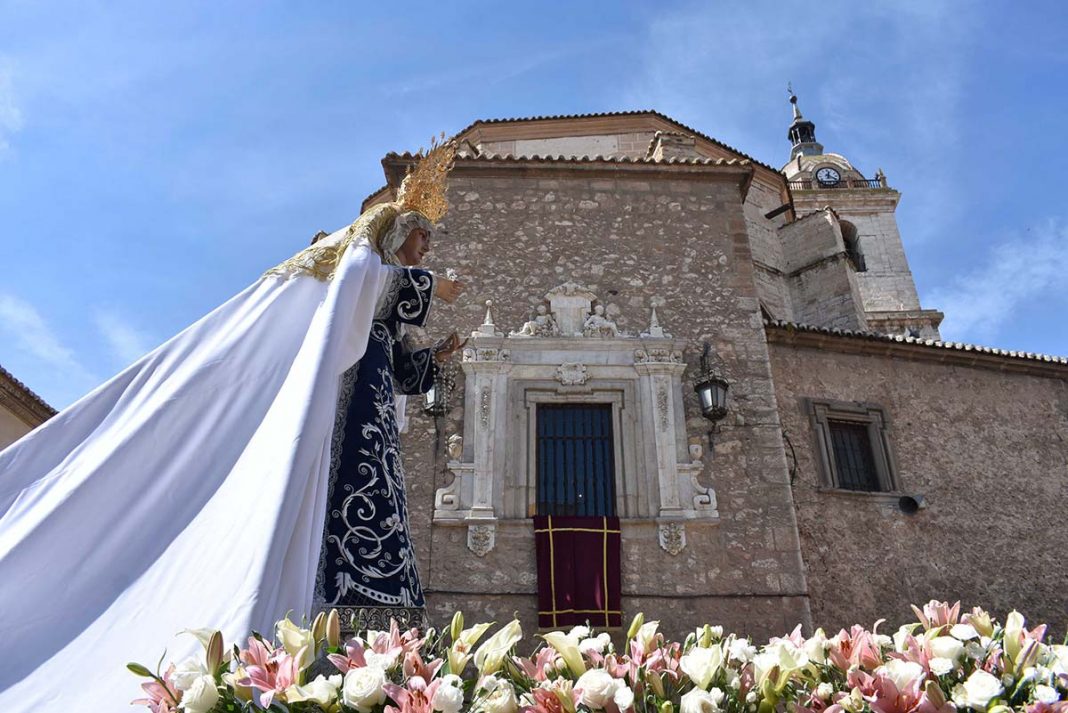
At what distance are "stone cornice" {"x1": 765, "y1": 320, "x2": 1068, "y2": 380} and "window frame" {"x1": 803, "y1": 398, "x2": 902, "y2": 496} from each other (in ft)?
2.48

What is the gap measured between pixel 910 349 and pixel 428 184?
8.05m

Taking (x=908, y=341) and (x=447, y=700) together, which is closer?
(x=447, y=700)

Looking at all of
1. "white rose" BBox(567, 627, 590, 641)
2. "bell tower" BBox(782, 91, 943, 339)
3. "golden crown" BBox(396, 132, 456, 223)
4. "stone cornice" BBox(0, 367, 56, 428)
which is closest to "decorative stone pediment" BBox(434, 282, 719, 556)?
"golden crown" BBox(396, 132, 456, 223)

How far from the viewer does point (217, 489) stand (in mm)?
2520

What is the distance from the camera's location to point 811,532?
8.51 metres

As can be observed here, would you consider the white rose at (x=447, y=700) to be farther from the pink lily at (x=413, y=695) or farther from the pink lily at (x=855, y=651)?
the pink lily at (x=855, y=651)

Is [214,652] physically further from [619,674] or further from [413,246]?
[413,246]

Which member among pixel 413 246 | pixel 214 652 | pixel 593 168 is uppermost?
pixel 593 168

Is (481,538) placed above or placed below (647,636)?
above

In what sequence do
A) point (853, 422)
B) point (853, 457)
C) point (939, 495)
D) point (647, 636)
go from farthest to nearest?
point (853, 422) → point (853, 457) → point (939, 495) → point (647, 636)

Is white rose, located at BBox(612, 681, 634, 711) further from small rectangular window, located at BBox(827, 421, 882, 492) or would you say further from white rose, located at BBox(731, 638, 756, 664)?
small rectangular window, located at BBox(827, 421, 882, 492)

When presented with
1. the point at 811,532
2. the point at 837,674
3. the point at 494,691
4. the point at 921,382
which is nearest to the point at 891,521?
the point at 811,532

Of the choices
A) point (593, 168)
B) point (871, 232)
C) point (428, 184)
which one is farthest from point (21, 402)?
point (871, 232)

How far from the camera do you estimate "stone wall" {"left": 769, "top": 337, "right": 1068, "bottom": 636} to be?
844 cm
